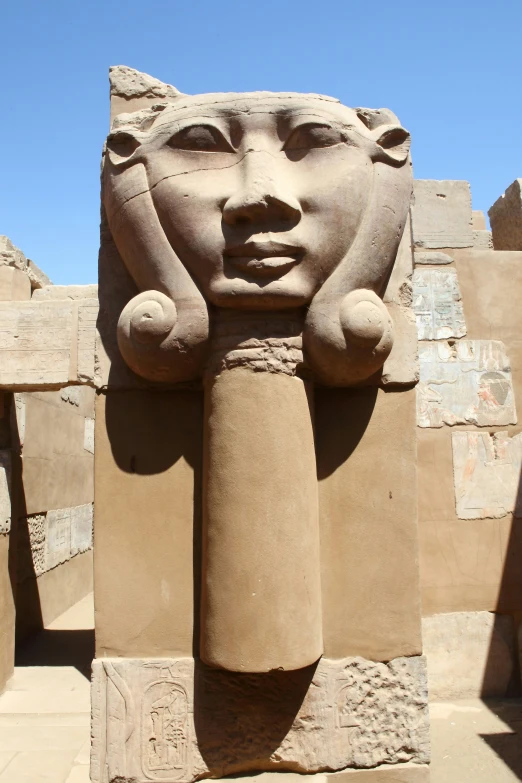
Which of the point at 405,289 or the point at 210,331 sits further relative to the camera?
the point at 405,289

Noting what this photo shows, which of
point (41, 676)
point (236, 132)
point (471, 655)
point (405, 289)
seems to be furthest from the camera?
point (41, 676)

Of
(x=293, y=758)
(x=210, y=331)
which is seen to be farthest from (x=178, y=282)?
(x=293, y=758)

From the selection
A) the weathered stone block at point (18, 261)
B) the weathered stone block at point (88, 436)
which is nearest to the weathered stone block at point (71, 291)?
the weathered stone block at point (18, 261)

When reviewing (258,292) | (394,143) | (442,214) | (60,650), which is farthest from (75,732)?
(442,214)

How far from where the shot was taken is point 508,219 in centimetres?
525

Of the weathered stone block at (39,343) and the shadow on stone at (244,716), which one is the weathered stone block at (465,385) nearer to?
the weathered stone block at (39,343)

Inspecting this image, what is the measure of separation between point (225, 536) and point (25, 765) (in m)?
2.34

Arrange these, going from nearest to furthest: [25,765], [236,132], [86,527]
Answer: [236,132]
[25,765]
[86,527]

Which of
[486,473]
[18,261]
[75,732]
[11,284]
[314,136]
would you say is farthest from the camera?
[18,261]

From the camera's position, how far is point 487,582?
427 cm

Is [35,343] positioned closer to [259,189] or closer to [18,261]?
[18,261]

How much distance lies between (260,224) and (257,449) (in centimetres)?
68

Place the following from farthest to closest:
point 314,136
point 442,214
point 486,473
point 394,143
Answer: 1. point 442,214
2. point 486,473
3. point 394,143
4. point 314,136

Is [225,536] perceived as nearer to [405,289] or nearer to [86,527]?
[405,289]
